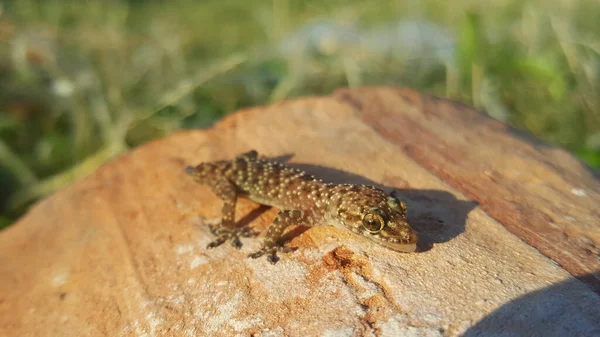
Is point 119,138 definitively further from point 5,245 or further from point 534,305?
point 534,305

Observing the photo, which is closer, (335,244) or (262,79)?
(335,244)

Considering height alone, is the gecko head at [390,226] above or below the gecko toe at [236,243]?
above

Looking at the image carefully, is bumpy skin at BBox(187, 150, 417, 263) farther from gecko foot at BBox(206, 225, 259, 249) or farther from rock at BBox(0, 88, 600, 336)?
rock at BBox(0, 88, 600, 336)

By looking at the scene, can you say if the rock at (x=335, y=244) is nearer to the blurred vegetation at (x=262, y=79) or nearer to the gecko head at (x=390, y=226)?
the gecko head at (x=390, y=226)

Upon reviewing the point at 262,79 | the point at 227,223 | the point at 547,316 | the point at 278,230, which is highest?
the point at 547,316

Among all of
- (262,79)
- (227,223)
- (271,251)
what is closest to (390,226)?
(271,251)

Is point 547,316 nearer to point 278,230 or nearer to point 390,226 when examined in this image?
point 390,226

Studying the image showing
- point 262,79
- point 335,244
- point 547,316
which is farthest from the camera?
point 262,79

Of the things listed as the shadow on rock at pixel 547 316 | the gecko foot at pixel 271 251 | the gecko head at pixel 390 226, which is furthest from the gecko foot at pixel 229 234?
the shadow on rock at pixel 547 316
